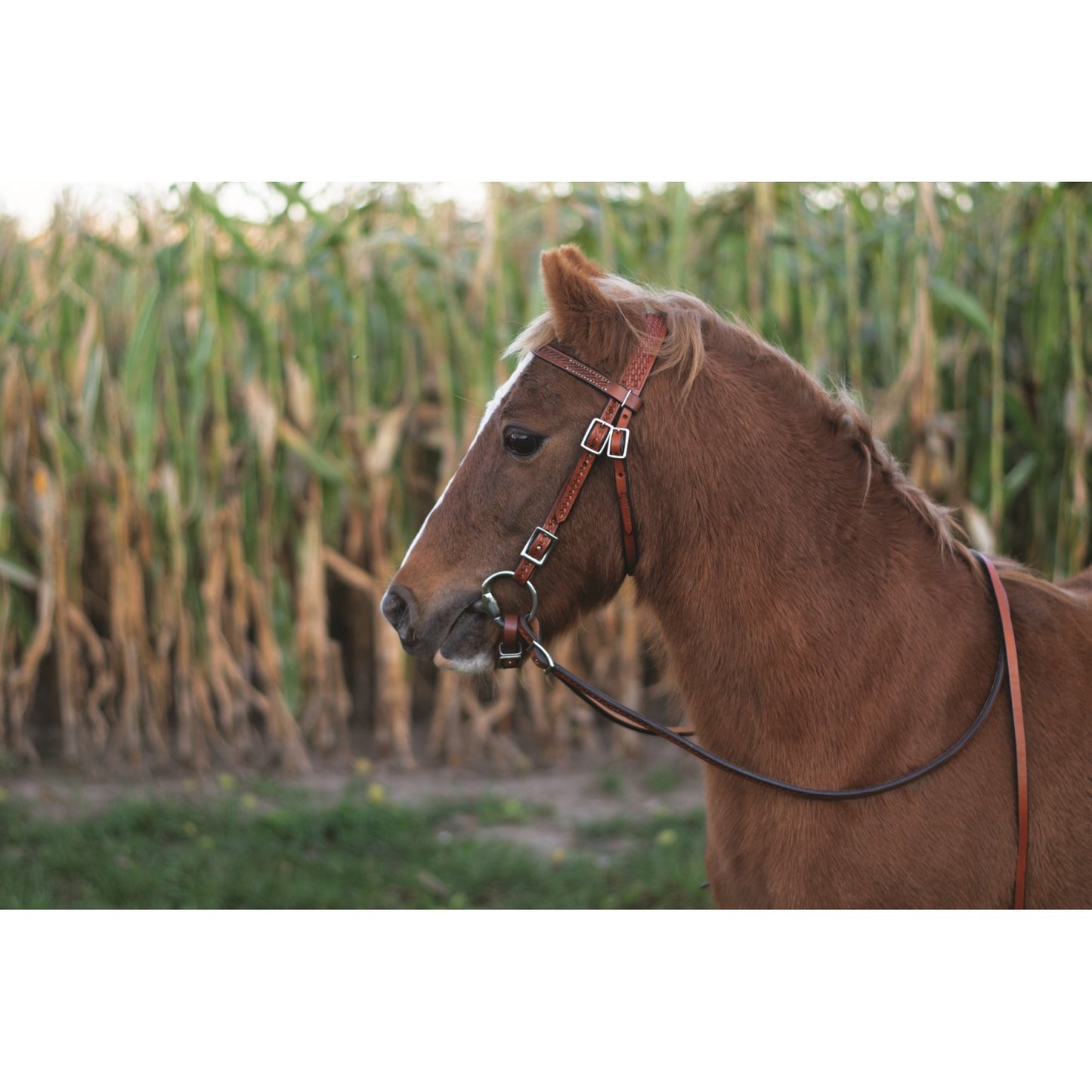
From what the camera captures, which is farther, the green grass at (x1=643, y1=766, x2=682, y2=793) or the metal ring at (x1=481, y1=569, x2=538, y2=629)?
the green grass at (x1=643, y1=766, x2=682, y2=793)

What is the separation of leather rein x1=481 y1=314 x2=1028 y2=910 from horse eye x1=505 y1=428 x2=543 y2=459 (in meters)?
0.10

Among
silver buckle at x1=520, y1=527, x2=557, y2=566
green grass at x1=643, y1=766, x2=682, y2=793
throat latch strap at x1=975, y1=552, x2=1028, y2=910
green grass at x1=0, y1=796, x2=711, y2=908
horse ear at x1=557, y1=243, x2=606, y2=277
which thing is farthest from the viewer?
green grass at x1=643, y1=766, x2=682, y2=793

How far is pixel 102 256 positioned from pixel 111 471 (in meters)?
1.13

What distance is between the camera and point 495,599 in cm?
187

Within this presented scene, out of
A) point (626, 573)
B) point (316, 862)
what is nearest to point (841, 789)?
point (626, 573)

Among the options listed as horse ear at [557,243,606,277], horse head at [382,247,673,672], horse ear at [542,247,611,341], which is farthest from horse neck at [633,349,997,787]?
horse ear at [557,243,606,277]

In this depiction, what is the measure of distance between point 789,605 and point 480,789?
9.37 feet

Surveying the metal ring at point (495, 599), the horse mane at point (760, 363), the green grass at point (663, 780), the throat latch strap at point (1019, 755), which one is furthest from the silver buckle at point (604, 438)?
the green grass at point (663, 780)

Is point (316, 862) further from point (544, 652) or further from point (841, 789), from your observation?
point (841, 789)

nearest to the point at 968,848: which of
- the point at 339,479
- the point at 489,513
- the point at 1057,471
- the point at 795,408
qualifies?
the point at 795,408

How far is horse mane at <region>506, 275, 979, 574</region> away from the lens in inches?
72.2

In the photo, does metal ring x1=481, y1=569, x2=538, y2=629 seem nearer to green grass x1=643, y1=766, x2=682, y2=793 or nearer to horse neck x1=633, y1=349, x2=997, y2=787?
horse neck x1=633, y1=349, x2=997, y2=787

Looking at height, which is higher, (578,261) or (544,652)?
(578,261)

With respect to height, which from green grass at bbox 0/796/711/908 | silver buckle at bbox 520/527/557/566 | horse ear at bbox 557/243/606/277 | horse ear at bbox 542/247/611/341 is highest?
horse ear at bbox 557/243/606/277
